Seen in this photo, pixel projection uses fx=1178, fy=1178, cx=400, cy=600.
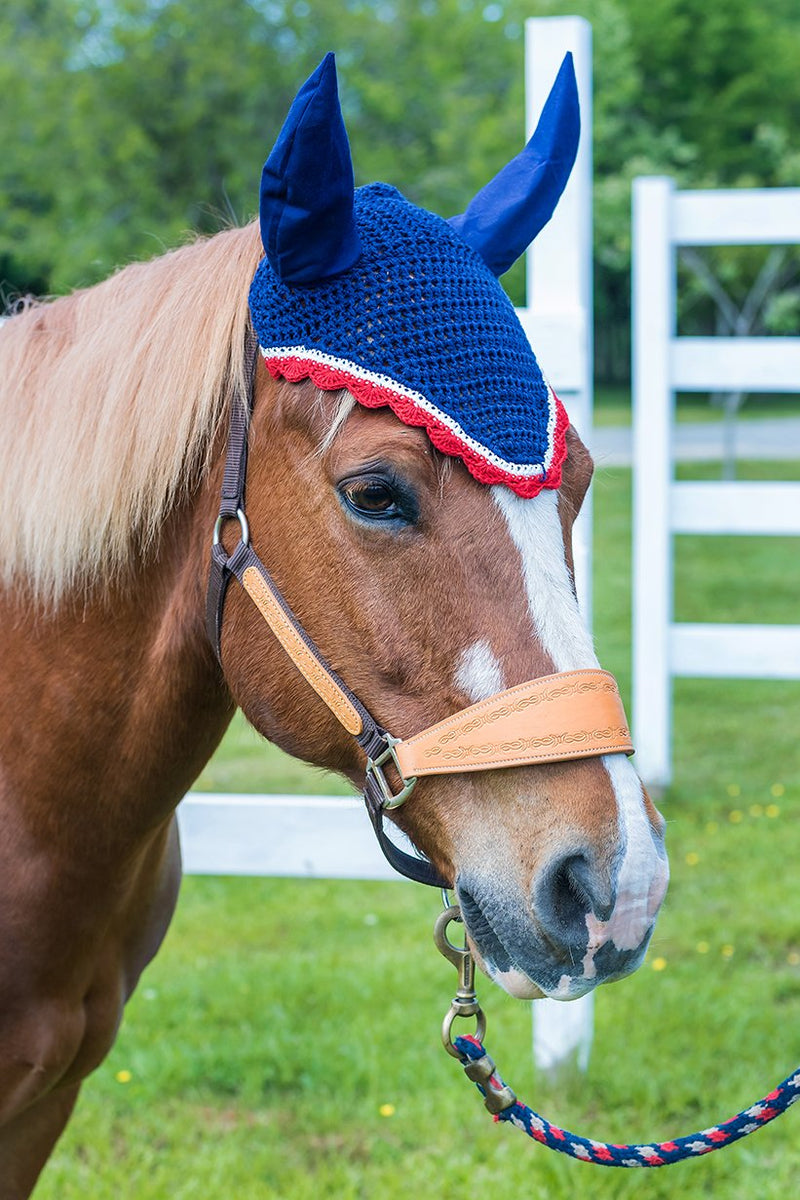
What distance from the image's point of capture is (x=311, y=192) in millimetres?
1518

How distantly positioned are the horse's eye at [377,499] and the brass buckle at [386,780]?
0.95 feet

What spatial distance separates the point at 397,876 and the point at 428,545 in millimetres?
1747

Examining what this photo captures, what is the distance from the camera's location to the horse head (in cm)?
143

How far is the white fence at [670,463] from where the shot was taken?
471 centimetres

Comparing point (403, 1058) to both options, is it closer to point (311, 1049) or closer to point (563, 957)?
point (311, 1049)

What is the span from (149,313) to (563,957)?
112cm

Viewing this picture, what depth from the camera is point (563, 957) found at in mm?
1439

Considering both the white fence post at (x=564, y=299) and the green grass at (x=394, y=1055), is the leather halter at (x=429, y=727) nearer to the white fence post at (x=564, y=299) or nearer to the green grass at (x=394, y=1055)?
the green grass at (x=394, y=1055)

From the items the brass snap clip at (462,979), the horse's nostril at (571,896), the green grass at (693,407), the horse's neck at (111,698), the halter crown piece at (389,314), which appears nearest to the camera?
the horse's nostril at (571,896)

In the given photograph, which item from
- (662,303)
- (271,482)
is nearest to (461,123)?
(662,303)

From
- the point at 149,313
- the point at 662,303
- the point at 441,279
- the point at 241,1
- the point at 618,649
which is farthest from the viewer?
the point at 241,1

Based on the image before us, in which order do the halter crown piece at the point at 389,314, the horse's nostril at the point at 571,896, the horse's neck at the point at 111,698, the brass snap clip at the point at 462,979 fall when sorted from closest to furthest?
1. the horse's nostril at the point at 571,896
2. the halter crown piece at the point at 389,314
3. the brass snap clip at the point at 462,979
4. the horse's neck at the point at 111,698

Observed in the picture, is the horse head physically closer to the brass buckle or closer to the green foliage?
the brass buckle

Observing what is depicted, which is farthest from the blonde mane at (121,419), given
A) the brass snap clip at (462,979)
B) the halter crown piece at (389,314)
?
the brass snap clip at (462,979)
